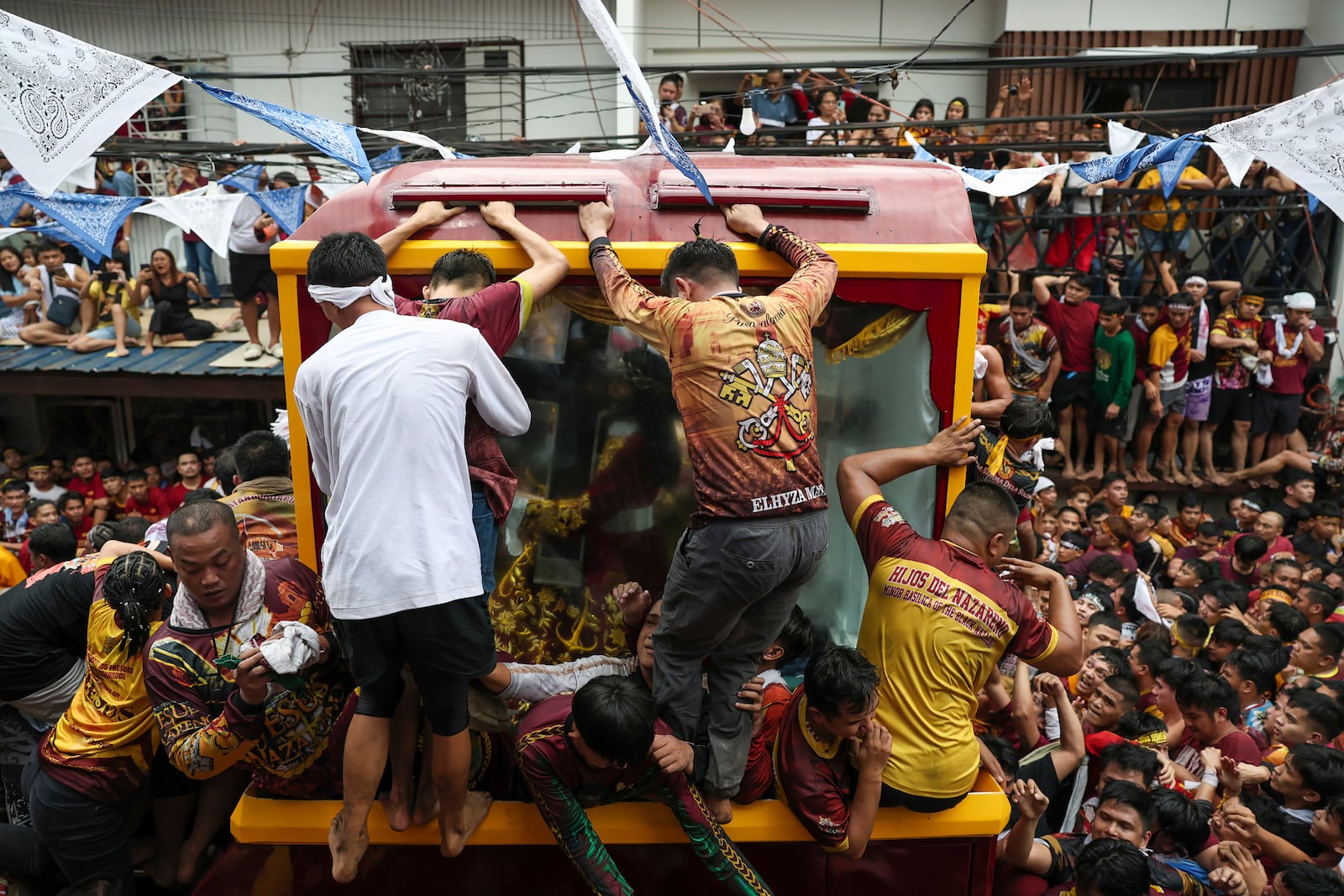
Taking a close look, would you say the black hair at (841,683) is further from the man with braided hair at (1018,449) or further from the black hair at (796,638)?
the man with braided hair at (1018,449)

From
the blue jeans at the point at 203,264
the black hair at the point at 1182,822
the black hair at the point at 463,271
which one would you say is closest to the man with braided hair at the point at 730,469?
the black hair at the point at 463,271

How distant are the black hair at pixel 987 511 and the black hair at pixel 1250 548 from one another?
4.89 meters

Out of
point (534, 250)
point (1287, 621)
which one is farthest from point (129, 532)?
point (1287, 621)

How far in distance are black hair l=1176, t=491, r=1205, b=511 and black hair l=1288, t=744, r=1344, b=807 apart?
5.14 m

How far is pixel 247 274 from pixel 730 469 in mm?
9104

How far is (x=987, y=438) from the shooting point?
530 centimetres

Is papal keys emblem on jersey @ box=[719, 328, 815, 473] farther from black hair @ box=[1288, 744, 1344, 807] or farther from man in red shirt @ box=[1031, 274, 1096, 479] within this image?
man in red shirt @ box=[1031, 274, 1096, 479]

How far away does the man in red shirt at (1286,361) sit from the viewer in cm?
1009

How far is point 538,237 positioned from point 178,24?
13353 millimetres

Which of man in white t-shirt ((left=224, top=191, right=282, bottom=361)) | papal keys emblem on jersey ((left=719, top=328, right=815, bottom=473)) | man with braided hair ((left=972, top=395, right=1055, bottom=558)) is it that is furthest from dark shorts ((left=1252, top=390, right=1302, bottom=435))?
man in white t-shirt ((left=224, top=191, right=282, bottom=361))

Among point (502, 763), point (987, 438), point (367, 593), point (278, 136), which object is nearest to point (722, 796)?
point (502, 763)

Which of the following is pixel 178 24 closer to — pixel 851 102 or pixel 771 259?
pixel 851 102

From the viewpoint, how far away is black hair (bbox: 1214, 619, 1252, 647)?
594 centimetres

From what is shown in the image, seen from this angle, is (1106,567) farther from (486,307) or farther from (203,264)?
(203,264)
